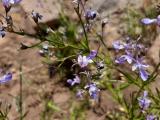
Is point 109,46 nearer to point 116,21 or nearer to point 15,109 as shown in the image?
point 116,21

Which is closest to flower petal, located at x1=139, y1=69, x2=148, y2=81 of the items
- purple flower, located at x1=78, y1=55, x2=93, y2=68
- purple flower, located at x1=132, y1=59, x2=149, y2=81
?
purple flower, located at x1=132, y1=59, x2=149, y2=81

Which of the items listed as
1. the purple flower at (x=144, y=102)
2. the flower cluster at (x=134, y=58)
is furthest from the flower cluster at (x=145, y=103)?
the flower cluster at (x=134, y=58)

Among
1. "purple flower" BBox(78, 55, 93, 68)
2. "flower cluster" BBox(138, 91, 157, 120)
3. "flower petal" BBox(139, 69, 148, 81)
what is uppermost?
"purple flower" BBox(78, 55, 93, 68)

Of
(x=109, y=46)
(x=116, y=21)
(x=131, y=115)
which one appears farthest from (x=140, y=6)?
(x=131, y=115)

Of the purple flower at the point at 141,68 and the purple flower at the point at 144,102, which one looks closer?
the purple flower at the point at 141,68

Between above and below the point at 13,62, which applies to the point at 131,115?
below

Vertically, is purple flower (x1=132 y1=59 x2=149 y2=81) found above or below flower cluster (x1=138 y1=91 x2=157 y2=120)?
above

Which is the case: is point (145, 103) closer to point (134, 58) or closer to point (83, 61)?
point (134, 58)

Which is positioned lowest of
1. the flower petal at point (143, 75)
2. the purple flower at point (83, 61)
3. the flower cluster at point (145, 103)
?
the flower cluster at point (145, 103)

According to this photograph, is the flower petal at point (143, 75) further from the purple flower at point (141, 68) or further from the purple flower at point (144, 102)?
the purple flower at point (144, 102)

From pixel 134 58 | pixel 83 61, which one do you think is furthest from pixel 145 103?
pixel 83 61

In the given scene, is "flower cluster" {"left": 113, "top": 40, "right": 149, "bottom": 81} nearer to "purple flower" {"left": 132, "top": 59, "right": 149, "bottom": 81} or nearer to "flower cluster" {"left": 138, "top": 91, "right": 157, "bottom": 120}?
"purple flower" {"left": 132, "top": 59, "right": 149, "bottom": 81}
